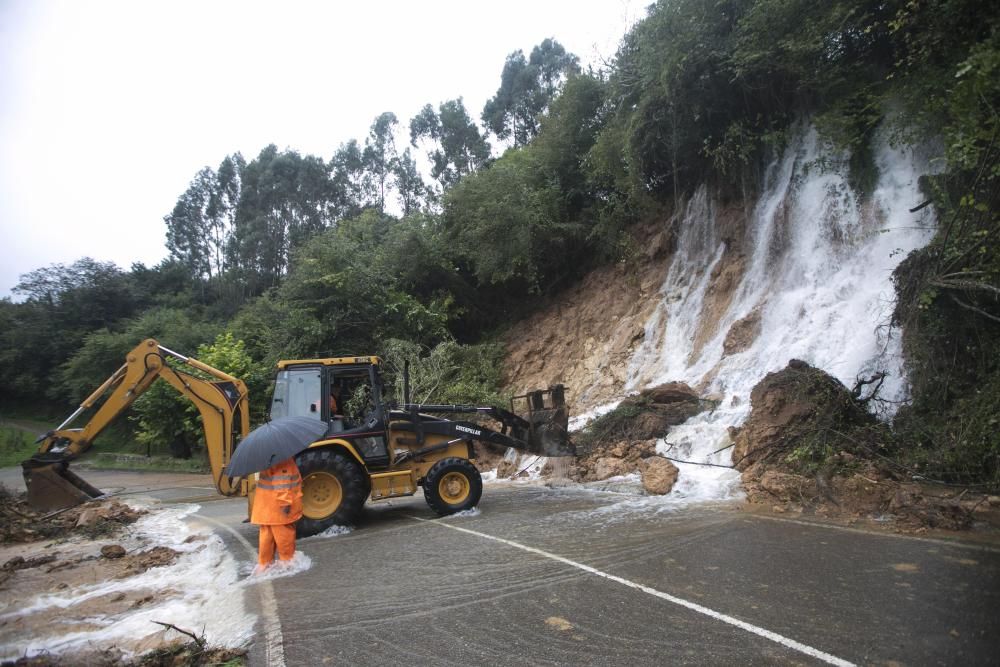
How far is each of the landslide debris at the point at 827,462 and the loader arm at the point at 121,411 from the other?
772 centimetres

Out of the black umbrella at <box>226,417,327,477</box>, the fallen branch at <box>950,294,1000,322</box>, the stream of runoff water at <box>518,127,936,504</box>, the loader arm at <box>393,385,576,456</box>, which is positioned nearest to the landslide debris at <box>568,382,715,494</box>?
the stream of runoff water at <box>518,127,936,504</box>

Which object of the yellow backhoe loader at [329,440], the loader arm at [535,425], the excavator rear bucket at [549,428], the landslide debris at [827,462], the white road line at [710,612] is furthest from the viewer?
the excavator rear bucket at [549,428]

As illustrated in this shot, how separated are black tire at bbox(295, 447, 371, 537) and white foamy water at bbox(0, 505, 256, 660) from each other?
1.12 metres

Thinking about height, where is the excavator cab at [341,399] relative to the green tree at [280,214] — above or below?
below

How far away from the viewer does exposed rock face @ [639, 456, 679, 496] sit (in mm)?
8820

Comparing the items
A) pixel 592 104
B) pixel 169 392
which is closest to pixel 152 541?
pixel 169 392

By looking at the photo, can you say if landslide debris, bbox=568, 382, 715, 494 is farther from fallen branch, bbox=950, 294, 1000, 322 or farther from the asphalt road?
fallen branch, bbox=950, 294, 1000, 322

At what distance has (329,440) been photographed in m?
7.86

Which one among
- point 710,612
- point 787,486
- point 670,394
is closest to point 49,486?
point 710,612

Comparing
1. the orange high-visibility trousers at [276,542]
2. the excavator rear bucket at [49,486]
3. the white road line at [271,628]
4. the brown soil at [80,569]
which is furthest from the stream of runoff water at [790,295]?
the excavator rear bucket at [49,486]

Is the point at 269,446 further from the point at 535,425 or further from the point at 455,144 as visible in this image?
the point at 455,144

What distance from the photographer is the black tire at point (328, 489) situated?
7637 mm

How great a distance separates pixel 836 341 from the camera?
435 inches

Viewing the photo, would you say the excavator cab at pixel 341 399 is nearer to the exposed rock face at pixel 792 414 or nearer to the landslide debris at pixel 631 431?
the landslide debris at pixel 631 431
